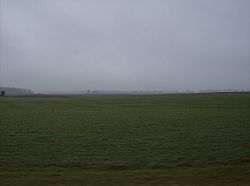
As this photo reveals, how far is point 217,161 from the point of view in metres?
14.5

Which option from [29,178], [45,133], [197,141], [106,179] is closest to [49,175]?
[29,178]

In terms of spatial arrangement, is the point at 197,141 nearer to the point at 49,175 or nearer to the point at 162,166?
the point at 162,166

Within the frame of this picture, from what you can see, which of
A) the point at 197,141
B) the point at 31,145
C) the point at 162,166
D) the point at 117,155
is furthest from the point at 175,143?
the point at 31,145

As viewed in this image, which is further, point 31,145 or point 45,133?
point 45,133

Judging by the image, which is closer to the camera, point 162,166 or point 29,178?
point 29,178

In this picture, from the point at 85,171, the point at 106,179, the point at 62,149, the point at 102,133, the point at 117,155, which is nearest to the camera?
the point at 106,179

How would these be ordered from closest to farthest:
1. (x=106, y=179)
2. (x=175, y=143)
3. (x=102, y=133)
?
(x=106, y=179), (x=175, y=143), (x=102, y=133)

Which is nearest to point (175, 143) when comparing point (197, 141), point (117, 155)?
point (197, 141)

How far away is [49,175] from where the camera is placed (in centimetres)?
1180

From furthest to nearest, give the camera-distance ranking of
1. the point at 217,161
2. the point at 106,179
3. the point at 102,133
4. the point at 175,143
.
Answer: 1. the point at 102,133
2. the point at 175,143
3. the point at 217,161
4. the point at 106,179

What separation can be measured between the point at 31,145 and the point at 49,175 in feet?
22.3

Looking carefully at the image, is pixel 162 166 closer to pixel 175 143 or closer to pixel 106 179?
pixel 106 179

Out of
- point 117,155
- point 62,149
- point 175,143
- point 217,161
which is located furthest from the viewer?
point 175,143

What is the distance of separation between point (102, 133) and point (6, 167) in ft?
32.7
